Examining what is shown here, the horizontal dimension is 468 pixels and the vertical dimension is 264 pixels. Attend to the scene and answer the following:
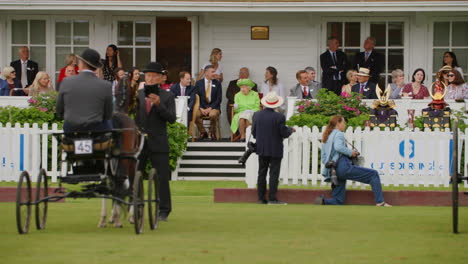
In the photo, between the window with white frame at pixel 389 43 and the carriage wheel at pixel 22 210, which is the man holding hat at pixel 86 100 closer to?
the carriage wheel at pixel 22 210

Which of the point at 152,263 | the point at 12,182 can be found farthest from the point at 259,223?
the point at 12,182

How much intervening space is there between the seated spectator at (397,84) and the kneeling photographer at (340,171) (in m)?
6.41

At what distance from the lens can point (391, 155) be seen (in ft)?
66.5

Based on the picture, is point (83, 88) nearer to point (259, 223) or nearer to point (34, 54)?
point (259, 223)

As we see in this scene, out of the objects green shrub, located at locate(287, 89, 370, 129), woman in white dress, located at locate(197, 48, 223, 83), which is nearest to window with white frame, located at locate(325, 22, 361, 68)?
woman in white dress, located at locate(197, 48, 223, 83)

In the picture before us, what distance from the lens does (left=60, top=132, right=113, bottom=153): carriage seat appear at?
11594mm

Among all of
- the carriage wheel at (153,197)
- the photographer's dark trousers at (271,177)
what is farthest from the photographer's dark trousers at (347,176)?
the carriage wheel at (153,197)

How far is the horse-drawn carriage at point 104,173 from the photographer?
11609 mm

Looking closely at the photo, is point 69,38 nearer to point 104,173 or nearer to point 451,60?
point 451,60

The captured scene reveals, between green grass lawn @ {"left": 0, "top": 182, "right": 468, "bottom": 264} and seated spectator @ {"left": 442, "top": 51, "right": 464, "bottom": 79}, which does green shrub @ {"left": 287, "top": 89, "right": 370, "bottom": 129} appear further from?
green grass lawn @ {"left": 0, "top": 182, "right": 468, "bottom": 264}

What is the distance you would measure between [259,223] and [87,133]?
3.17 m

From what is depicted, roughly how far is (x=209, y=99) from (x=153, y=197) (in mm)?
12729

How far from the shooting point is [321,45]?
27.2 m

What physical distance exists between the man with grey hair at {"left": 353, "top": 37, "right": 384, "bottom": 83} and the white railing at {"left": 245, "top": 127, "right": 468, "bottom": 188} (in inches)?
228
